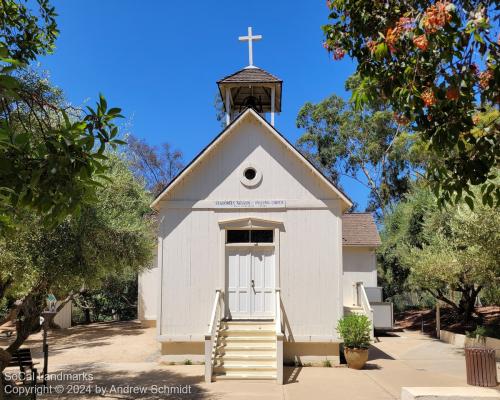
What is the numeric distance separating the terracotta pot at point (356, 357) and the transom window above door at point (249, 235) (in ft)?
13.4

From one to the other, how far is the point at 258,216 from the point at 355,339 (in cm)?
468

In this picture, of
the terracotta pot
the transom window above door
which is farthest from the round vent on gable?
the terracotta pot

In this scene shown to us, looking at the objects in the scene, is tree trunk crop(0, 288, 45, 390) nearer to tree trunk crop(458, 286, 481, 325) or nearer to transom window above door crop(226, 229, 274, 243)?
transom window above door crop(226, 229, 274, 243)

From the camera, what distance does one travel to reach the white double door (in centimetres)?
1530

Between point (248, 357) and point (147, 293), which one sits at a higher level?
point (147, 293)

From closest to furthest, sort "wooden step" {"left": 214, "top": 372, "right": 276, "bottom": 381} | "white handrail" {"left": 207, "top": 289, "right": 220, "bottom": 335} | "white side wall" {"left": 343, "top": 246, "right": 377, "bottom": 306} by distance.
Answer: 1. "wooden step" {"left": 214, "top": 372, "right": 276, "bottom": 381}
2. "white handrail" {"left": 207, "top": 289, "right": 220, "bottom": 335}
3. "white side wall" {"left": 343, "top": 246, "right": 377, "bottom": 306}

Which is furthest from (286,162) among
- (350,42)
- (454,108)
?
(454,108)

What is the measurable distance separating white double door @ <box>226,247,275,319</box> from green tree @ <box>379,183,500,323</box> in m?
5.57

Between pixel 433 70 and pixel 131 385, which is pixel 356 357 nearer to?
pixel 131 385

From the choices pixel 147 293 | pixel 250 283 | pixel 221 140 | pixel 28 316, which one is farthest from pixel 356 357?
pixel 147 293

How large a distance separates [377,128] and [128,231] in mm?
31053

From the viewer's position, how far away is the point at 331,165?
4141 cm

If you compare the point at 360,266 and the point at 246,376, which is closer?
the point at 246,376

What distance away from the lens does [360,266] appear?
25.1 meters
